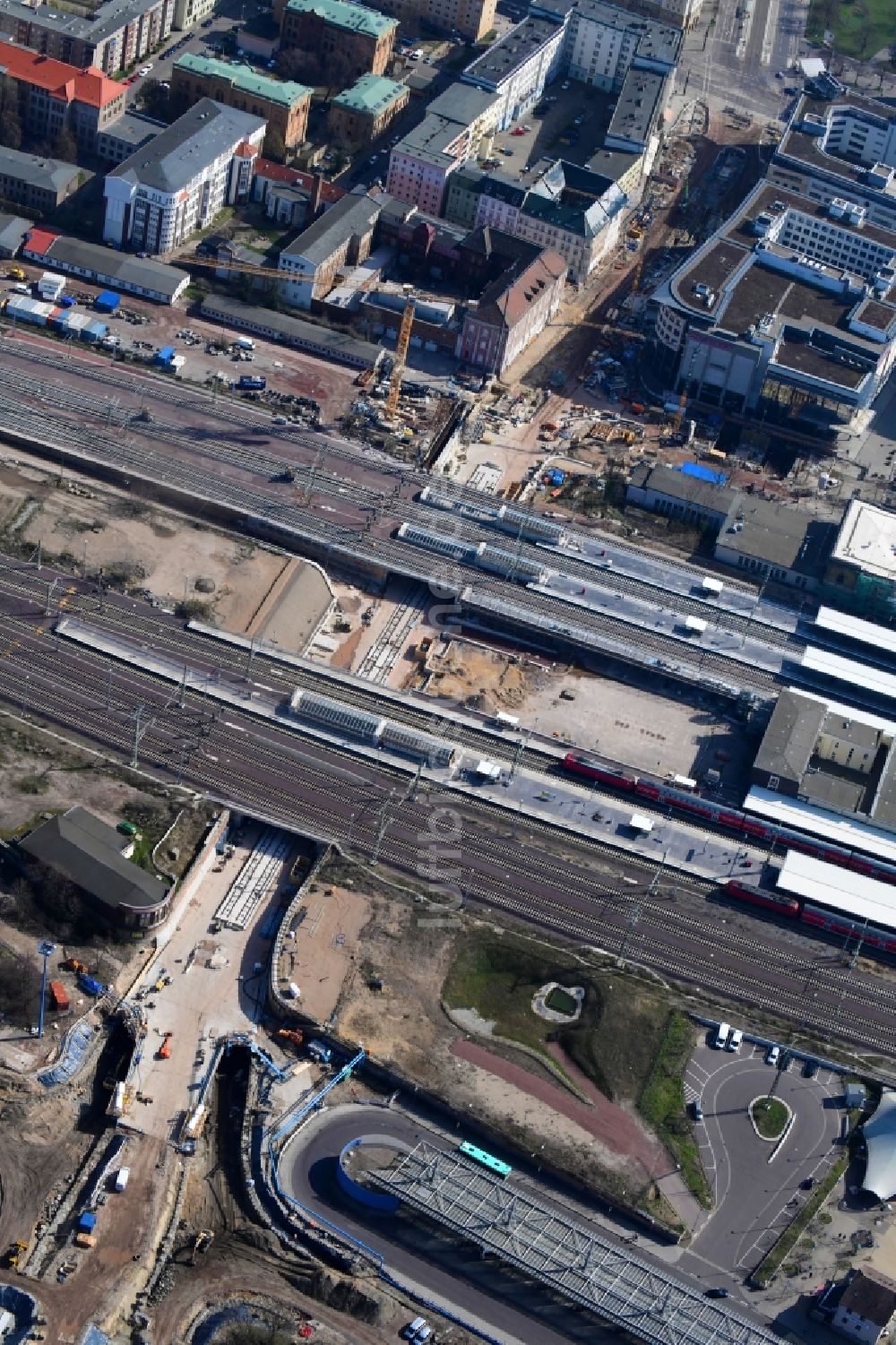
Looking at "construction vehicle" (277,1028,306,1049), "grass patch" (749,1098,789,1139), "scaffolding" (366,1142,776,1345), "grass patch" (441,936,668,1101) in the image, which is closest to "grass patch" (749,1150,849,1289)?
"scaffolding" (366,1142,776,1345)

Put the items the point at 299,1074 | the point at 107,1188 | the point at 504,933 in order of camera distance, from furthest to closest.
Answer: the point at 504,933 < the point at 299,1074 < the point at 107,1188

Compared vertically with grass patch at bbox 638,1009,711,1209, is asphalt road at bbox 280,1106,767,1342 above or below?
below

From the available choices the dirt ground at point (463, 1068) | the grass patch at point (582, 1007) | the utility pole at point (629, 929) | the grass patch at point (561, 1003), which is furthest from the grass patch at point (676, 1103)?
the grass patch at point (561, 1003)

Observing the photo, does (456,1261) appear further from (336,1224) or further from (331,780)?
(331,780)

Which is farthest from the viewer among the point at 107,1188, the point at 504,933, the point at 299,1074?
the point at 504,933

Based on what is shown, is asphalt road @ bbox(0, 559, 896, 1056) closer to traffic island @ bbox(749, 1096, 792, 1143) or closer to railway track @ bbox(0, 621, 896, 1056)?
railway track @ bbox(0, 621, 896, 1056)

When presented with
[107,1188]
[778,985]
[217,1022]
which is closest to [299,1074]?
[217,1022]

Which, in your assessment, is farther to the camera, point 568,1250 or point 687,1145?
point 687,1145

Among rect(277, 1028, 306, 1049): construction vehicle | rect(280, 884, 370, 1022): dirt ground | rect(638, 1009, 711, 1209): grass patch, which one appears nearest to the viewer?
rect(638, 1009, 711, 1209): grass patch
